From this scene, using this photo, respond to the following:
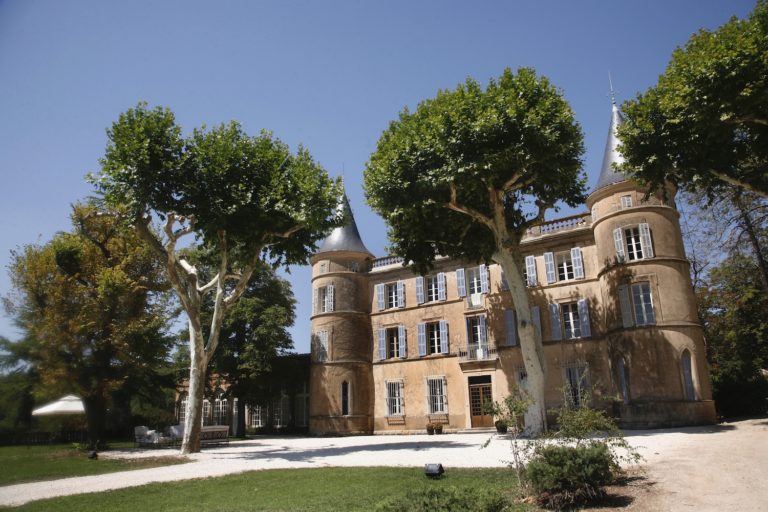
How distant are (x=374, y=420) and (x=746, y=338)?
19032 millimetres

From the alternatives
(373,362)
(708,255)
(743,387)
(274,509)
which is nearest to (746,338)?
(743,387)

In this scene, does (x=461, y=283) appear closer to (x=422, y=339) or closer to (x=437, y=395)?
(x=422, y=339)

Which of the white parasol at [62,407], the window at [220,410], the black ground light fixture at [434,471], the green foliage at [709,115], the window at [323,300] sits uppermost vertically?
the green foliage at [709,115]

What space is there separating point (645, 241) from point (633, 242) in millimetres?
511

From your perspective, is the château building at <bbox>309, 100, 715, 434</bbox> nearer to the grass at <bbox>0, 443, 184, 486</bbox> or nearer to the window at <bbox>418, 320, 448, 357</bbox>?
the window at <bbox>418, 320, 448, 357</bbox>

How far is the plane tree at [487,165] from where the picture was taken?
60.3 ft

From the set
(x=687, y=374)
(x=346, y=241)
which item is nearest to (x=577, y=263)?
(x=687, y=374)

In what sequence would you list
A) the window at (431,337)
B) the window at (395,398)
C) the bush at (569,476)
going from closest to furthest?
the bush at (569,476) → the window at (431,337) → the window at (395,398)

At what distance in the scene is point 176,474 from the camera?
1305cm

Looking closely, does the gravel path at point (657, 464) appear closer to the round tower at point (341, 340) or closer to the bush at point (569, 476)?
the bush at point (569, 476)

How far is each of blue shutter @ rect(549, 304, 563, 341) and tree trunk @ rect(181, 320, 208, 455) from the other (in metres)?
16.1

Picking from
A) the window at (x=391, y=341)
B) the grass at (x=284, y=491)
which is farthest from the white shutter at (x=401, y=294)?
the grass at (x=284, y=491)

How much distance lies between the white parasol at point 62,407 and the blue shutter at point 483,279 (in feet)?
70.5

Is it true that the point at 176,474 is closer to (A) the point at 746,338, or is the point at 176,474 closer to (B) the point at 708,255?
(A) the point at 746,338
